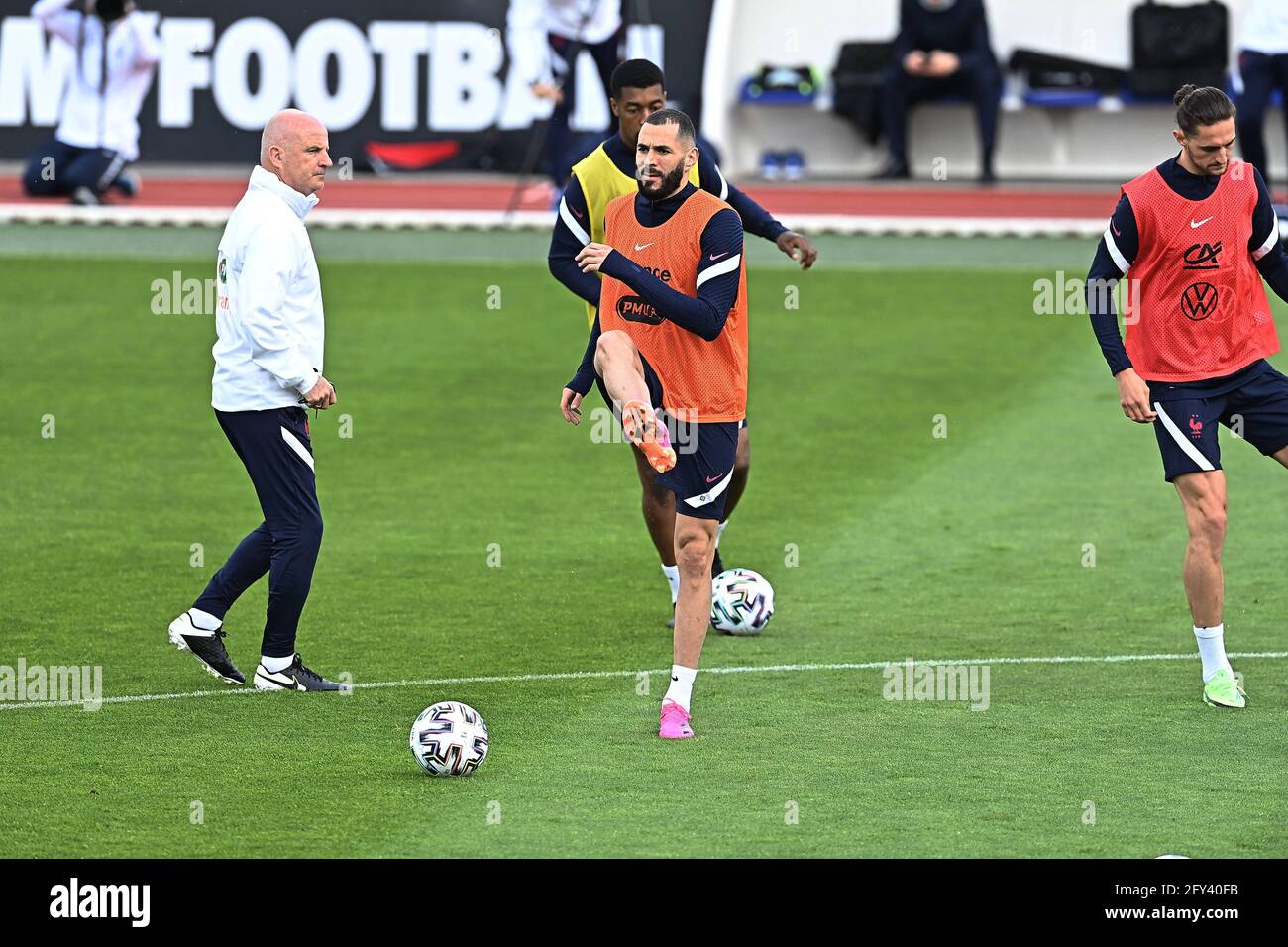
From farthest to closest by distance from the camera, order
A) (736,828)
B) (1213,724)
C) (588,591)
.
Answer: (588,591), (1213,724), (736,828)

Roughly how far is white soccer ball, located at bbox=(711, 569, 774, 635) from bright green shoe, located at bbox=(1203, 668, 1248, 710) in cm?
194

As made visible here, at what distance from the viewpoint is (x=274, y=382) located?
8.55 m

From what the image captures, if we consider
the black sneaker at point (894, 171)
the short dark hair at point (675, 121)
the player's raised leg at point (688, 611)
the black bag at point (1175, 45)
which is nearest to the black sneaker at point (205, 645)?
the player's raised leg at point (688, 611)

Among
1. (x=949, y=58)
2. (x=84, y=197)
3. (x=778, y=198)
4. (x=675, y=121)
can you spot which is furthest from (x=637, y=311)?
(x=949, y=58)

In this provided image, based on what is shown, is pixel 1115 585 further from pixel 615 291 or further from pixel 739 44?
pixel 739 44

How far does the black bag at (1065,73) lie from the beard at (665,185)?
56.9 feet

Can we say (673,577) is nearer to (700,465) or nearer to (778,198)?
(700,465)

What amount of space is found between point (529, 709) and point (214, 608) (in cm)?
124

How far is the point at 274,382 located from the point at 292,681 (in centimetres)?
113
